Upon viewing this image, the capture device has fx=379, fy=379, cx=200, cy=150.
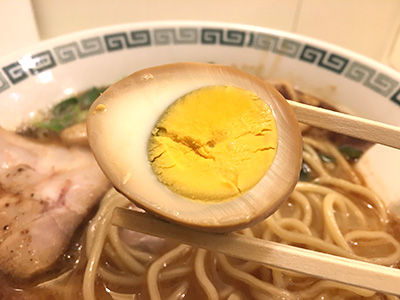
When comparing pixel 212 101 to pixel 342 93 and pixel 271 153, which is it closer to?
pixel 271 153

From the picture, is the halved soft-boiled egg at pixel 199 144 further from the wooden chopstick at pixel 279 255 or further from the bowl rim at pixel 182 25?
the bowl rim at pixel 182 25

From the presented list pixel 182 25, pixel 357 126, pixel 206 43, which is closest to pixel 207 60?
pixel 206 43

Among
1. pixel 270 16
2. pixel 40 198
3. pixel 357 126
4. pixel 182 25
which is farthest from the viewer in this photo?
pixel 270 16

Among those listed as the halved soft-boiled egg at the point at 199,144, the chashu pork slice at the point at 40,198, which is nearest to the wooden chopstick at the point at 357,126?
the halved soft-boiled egg at the point at 199,144

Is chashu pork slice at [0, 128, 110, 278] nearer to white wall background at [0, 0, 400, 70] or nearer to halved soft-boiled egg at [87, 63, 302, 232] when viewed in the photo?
halved soft-boiled egg at [87, 63, 302, 232]

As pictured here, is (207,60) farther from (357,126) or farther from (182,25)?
(357,126)

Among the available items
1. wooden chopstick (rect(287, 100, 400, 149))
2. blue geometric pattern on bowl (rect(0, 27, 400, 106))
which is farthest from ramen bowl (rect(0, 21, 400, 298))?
wooden chopstick (rect(287, 100, 400, 149))
